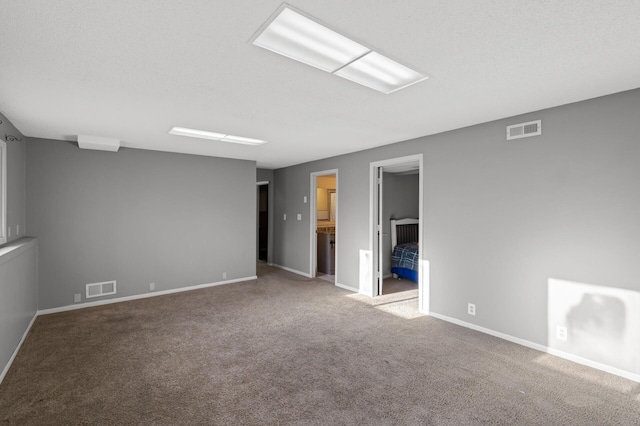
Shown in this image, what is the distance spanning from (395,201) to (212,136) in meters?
3.95

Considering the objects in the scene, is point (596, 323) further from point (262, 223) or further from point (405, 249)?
point (262, 223)

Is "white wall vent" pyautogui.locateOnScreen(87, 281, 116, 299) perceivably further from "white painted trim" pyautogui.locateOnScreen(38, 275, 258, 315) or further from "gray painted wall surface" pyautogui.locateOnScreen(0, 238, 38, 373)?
"gray painted wall surface" pyautogui.locateOnScreen(0, 238, 38, 373)

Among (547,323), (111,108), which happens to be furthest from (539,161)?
(111,108)

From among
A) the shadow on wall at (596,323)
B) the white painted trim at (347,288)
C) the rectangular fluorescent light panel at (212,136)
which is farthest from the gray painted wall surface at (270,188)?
the shadow on wall at (596,323)

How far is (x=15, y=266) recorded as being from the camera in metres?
3.04

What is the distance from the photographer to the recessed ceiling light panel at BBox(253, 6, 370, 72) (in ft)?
5.61

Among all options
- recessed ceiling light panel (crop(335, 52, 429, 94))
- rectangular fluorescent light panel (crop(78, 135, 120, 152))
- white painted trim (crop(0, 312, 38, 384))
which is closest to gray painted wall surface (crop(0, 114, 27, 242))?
rectangular fluorescent light panel (crop(78, 135, 120, 152))

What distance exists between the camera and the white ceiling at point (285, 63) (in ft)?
5.16

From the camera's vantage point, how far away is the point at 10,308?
285cm

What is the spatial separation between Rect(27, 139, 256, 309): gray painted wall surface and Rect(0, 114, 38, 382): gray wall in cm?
25

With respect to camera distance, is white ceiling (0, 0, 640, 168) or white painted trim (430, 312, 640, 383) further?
white painted trim (430, 312, 640, 383)

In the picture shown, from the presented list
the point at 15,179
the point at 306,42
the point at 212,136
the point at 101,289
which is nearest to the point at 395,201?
the point at 212,136

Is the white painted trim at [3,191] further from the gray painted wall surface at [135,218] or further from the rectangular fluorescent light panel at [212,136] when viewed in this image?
the rectangular fluorescent light panel at [212,136]

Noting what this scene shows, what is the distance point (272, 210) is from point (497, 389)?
595 centimetres
